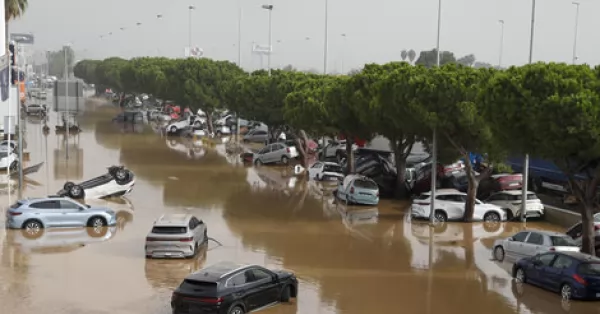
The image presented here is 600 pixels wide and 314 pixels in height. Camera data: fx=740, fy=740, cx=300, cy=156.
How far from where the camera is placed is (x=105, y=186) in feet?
107

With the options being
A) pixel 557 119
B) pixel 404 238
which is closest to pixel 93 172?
pixel 404 238

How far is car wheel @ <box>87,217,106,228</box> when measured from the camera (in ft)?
85.6

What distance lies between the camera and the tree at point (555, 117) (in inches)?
678

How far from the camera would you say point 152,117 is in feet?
282

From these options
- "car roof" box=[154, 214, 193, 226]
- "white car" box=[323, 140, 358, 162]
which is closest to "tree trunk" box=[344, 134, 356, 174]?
"white car" box=[323, 140, 358, 162]

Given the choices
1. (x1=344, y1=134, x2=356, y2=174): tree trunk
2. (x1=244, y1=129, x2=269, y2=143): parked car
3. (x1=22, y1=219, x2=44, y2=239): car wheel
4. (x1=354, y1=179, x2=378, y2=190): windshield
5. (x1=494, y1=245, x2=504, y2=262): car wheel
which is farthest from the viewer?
(x1=244, y1=129, x2=269, y2=143): parked car

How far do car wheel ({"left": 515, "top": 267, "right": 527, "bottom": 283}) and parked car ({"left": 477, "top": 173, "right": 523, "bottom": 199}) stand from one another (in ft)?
49.6

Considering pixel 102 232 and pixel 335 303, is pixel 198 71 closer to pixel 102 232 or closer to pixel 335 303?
pixel 102 232

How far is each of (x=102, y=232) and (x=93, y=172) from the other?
17.0m

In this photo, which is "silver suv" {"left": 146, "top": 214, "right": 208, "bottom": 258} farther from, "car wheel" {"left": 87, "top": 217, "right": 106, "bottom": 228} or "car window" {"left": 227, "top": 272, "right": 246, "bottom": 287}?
"car window" {"left": 227, "top": 272, "right": 246, "bottom": 287}

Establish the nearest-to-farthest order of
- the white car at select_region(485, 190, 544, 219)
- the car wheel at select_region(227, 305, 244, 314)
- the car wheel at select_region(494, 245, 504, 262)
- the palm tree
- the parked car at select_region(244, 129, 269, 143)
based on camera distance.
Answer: the car wheel at select_region(227, 305, 244, 314), the car wheel at select_region(494, 245, 504, 262), the white car at select_region(485, 190, 544, 219), the parked car at select_region(244, 129, 269, 143), the palm tree

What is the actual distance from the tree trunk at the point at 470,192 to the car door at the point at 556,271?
10.3 m

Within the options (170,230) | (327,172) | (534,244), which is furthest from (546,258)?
(327,172)

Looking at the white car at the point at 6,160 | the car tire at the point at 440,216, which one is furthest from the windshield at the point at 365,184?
the white car at the point at 6,160
